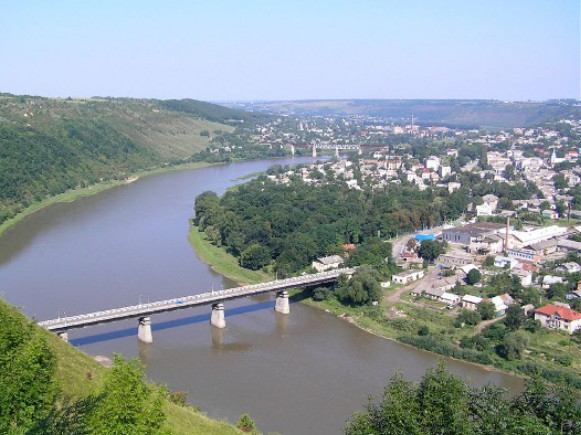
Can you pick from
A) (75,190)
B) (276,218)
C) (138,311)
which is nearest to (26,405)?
(138,311)

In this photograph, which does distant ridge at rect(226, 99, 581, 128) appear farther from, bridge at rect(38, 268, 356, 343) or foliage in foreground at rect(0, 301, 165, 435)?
foliage in foreground at rect(0, 301, 165, 435)

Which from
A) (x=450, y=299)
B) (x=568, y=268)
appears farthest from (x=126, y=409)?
(x=568, y=268)

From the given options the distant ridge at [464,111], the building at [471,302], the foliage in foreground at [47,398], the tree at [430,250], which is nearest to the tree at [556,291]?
the building at [471,302]

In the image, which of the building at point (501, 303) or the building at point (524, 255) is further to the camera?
the building at point (524, 255)

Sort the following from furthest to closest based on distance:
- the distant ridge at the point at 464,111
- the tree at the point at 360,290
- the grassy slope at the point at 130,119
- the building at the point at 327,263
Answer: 1. the distant ridge at the point at 464,111
2. the grassy slope at the point at 130,119
3. the building at the point at 327,263
4. the tree at the point at 360,290

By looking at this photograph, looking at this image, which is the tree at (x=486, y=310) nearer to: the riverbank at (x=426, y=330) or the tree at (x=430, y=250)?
the riverbank at (x=426, y=330)

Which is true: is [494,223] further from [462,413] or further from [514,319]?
[462,413]
